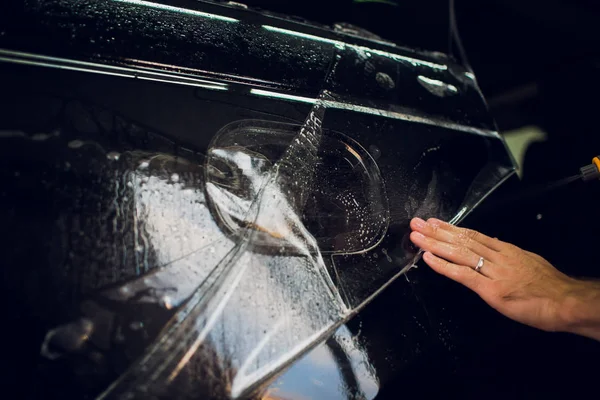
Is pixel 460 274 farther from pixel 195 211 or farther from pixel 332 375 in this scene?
pixel 195 211

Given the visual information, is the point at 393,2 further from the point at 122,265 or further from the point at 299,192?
the point at 122,265

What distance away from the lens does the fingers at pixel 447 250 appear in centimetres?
135

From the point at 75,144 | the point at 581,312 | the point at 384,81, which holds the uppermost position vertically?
the point at 384,81

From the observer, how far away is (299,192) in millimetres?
1220

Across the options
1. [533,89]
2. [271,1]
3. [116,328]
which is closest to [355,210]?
[116,328]

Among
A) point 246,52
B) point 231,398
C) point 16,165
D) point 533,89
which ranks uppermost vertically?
point 533,89

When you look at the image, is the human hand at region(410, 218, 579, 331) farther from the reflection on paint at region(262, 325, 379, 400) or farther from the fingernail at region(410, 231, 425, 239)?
the reflection on paint at region(262, 325, 379, 400)

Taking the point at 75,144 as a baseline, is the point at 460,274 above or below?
below

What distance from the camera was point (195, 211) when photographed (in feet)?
3.54

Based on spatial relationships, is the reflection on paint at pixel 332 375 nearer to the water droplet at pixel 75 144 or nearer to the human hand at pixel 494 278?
the human hand at pixel 494 278

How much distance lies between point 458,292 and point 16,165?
4.62 ft

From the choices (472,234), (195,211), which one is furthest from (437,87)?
(195,211)

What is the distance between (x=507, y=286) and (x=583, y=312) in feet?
0.85

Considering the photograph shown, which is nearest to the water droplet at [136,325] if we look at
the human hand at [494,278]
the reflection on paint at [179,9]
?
the human hand at [494,278]
